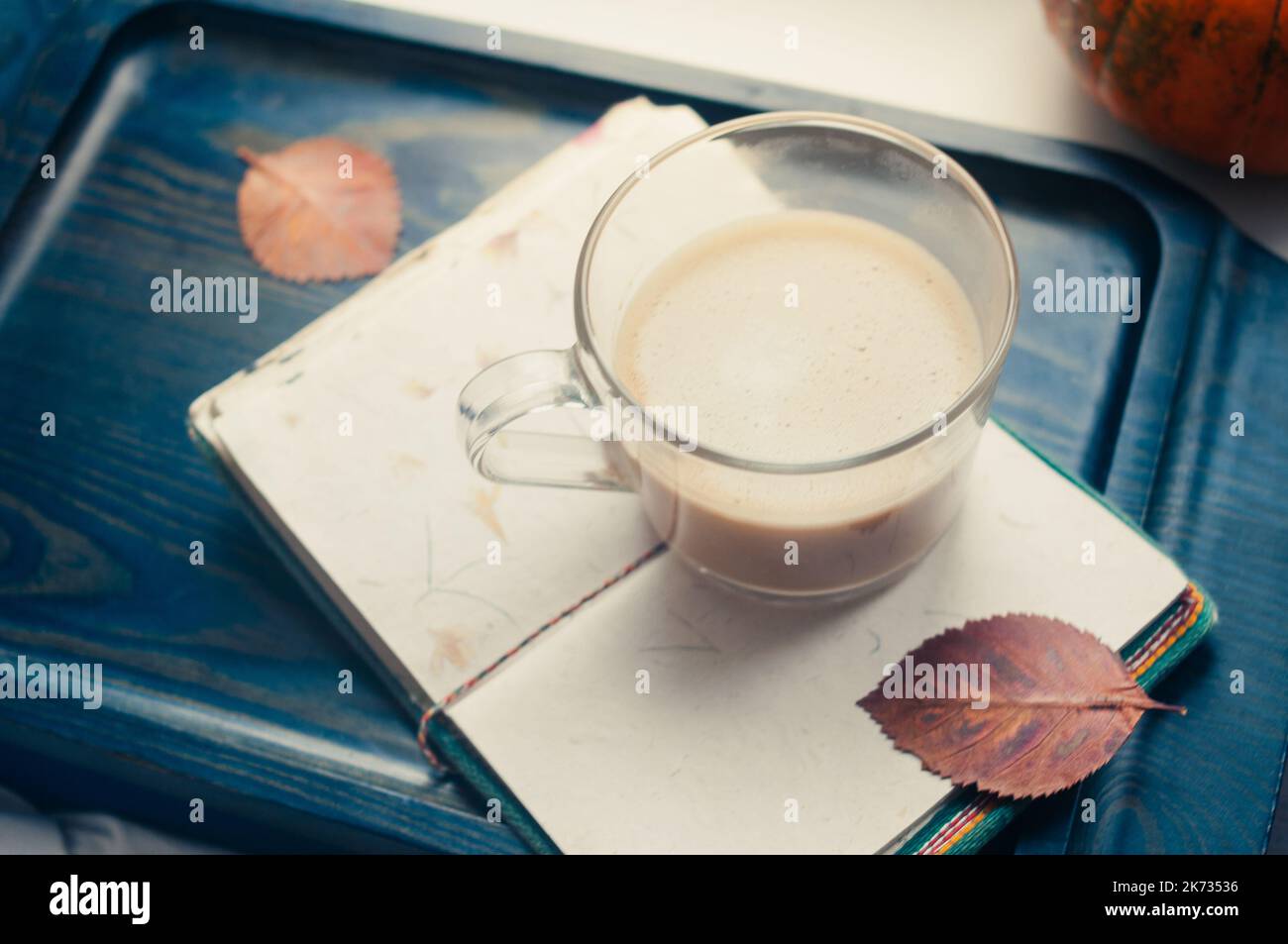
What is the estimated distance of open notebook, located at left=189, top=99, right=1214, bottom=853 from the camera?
667 mm

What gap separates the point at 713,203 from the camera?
29.0 inches

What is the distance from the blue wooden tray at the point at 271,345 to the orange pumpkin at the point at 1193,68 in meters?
0.04

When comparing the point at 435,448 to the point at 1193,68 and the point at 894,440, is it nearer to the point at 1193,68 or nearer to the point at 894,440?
the point at 894,440

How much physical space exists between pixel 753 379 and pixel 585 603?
0.17 metres

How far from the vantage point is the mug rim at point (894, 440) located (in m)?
0.58

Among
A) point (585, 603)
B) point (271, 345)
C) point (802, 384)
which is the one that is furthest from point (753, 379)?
point (271, 345)

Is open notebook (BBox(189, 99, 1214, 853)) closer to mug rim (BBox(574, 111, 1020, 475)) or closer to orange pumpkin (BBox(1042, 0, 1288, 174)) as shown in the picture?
mug rim (BBox(574, 111, 1020, 475))

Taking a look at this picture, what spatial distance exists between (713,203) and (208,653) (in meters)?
0.41

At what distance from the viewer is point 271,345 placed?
2.78 feet

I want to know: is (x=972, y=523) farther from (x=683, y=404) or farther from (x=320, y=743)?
(x=320, y=743)

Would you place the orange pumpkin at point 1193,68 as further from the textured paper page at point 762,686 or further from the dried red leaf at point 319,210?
the dried red leaf at point 319,210

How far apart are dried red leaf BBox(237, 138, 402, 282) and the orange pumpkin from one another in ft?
1.60

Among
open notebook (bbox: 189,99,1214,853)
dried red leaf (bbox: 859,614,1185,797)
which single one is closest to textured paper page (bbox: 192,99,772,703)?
open notebook (bbox: 189,99,1214,853)
